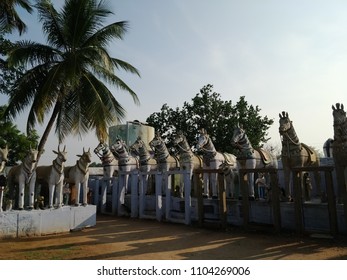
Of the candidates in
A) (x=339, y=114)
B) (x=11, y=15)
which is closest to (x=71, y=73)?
(x=11, y=15)

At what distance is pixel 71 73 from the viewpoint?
41.3 feet

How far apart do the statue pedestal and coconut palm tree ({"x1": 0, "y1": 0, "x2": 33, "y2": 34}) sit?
30.7 ft

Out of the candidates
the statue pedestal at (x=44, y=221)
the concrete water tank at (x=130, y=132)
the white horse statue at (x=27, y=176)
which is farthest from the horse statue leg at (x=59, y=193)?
the concrete water tank at (x=130, y=132)

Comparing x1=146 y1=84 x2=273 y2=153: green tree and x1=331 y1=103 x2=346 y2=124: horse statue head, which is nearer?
x1=331 y1=103 x2=346 y2=124: horse statue head

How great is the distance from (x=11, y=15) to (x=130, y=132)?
11155mm

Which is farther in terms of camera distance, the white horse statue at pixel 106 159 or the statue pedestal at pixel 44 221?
the white horse statue at pixel 106 159

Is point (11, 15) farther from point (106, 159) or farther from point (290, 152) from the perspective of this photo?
point (290, 152)

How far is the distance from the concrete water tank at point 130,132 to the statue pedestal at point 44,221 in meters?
13.0

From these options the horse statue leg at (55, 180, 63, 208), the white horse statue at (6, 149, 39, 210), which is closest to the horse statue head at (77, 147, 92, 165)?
the horse statue leg at (55, 180, 63, 208)

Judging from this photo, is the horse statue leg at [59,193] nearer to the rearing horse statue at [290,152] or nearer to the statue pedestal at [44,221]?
the statue pedestal at [44,221]

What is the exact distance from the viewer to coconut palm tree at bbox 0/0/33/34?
1333 cm

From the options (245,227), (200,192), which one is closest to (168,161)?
(200,192)

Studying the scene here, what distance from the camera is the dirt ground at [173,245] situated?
6.48m

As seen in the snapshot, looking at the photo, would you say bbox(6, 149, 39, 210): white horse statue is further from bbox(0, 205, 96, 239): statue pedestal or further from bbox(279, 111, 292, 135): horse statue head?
bbox(279, 111, 292, 135): horse statue head
